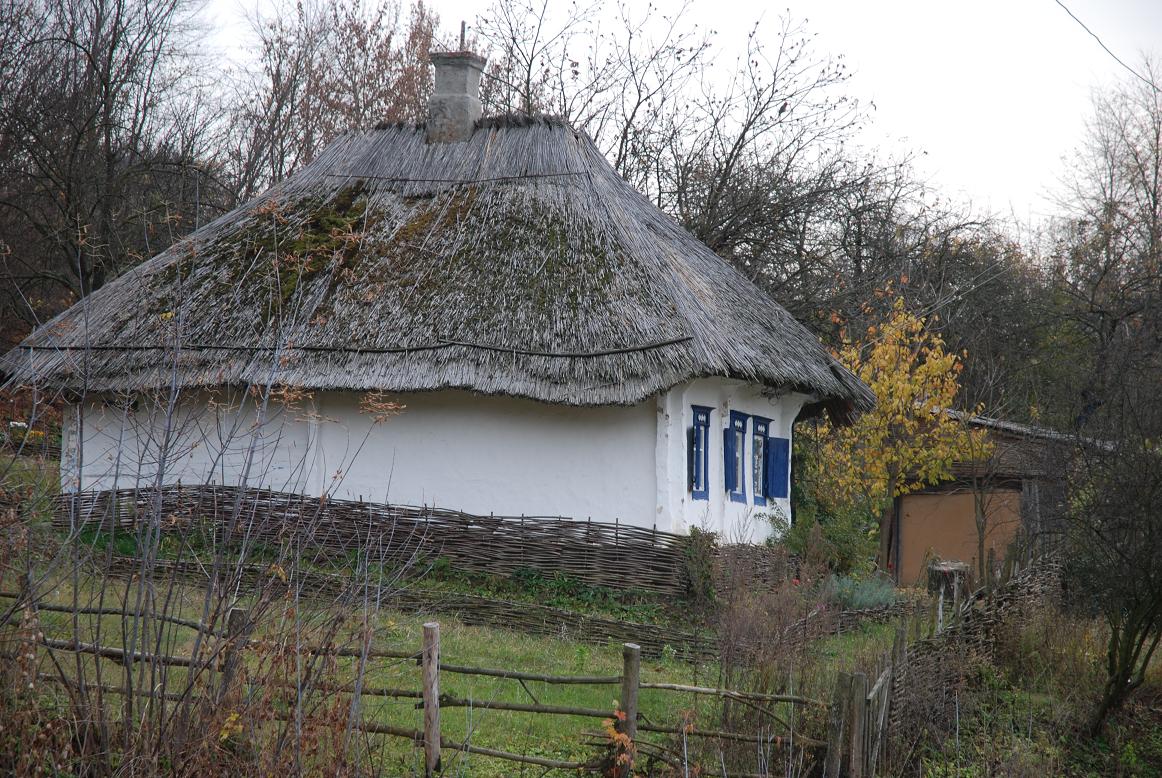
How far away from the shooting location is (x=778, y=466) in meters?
15.5

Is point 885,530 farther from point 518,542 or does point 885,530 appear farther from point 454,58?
point 454,58

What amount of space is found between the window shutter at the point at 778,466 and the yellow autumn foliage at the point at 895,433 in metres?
2.24

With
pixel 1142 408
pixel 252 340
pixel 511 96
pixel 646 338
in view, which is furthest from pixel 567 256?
pixel 511 96

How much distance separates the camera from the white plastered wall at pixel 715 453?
12.1 metres

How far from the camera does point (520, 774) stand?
20.9 feet

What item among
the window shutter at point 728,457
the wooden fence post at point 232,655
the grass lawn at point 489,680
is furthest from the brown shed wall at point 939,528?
the wooden fence post at point 232,655

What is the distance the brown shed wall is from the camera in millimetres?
20891

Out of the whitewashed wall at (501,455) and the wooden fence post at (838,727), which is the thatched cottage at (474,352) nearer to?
the whitewashed wall at (501,455)

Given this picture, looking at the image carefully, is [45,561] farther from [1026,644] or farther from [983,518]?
[983,518]

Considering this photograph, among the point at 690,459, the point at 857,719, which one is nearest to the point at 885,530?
the point at 690,459

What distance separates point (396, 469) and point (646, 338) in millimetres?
3301

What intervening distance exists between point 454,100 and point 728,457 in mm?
6188

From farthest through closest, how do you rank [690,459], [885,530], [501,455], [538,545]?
[885,530] → [690,459] → [501,455] → [538,545]

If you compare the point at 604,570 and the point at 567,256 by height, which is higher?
the point at 567,256
